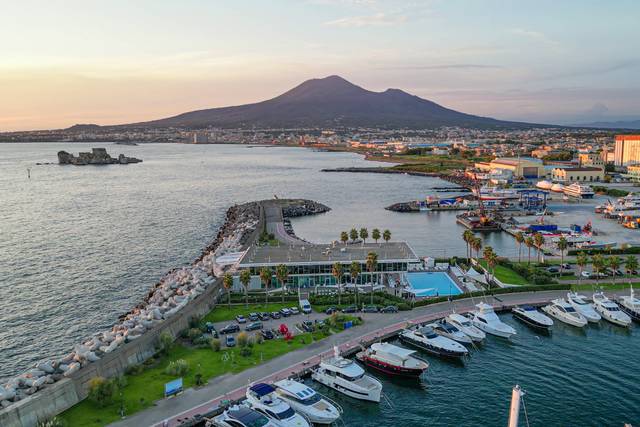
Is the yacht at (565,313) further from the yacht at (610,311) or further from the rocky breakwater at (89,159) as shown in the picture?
the rocky breakwater at (89,159)

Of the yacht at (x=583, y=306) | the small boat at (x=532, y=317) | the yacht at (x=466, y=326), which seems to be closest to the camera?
the yacht at (x=466, y=326)

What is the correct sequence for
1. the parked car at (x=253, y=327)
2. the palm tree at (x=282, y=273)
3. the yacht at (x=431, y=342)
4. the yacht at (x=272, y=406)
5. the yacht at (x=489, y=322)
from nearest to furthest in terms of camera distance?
the yacht at (x=272, y=406) → the yacht at (x=431, y=342) → the parked car at (x=253, y=327) → the yacht at (x=489, y=322) → the palm tree at (x=282, y=273)

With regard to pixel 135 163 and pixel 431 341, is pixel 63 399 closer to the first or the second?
pixel 431 341

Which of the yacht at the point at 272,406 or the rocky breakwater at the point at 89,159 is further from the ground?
the rocky breakwater at the point at 89,159

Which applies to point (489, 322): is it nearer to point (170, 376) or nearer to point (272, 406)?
point (272, 406)

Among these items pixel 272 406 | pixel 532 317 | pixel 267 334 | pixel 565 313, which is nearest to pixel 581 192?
pixel 565 313

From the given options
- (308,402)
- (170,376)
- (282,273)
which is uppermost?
(282,273)

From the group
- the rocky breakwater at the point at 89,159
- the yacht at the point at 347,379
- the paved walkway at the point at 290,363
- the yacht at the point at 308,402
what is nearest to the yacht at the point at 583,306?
the paved walkway at the point at 290,363

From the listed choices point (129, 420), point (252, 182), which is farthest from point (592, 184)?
point (129, 420)
